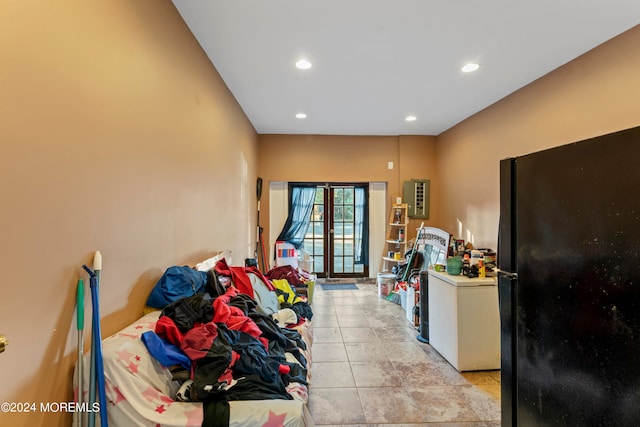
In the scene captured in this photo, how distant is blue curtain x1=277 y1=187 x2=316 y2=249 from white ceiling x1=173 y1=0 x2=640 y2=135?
2098 millimetres

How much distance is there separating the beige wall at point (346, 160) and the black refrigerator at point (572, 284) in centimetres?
442

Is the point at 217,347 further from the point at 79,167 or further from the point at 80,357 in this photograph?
the point at 79,167

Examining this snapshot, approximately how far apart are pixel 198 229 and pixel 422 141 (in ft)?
14.9

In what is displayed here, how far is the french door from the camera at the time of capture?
5969 millimetres

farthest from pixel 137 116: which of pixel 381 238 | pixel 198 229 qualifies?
pixel 381 238

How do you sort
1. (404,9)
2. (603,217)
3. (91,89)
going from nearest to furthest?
(603,217)
(91,89)
(404,9)

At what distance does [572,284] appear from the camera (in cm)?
102

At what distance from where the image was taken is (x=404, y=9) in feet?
6.90

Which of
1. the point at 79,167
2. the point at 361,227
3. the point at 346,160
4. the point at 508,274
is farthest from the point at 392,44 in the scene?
the point at 361,227

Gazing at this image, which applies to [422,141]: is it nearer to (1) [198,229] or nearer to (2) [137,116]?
(1) [198,229]

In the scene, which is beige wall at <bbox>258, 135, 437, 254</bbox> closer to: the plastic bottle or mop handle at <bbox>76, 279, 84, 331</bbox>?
the plastic bottle

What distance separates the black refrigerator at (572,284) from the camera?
87cm

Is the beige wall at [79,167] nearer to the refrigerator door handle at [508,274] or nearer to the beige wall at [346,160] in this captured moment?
the refrigerator door handle at [508,274]

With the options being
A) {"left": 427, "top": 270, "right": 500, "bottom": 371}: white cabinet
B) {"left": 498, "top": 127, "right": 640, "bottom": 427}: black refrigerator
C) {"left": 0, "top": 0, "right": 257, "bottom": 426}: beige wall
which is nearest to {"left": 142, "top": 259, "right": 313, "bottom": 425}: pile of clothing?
{"left": 0, "top": 0, "right": 257, "bottom": 426}: beige wall
